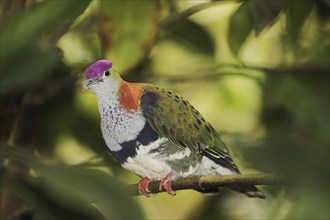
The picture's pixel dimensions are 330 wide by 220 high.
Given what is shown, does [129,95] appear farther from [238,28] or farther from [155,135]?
[238,28]

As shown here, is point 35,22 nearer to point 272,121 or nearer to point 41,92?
point 41,92

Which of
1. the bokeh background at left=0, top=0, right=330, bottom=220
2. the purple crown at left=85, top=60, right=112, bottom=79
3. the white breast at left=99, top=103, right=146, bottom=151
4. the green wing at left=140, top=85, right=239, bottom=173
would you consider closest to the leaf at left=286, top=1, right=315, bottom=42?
the bokeh background at left=0, top=0, right=330, bottom=220

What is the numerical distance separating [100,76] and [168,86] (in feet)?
2.74

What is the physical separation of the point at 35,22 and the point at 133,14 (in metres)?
0.21

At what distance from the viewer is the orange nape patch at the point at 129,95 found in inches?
38.1

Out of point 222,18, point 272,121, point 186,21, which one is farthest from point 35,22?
point 222,18

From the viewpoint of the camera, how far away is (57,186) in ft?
3.19

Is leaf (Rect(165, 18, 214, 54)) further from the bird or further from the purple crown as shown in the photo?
the purple crown

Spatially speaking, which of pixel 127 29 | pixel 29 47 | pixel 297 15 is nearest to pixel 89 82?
pixel 29 47

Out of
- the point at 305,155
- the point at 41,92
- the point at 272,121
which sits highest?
the point at 305,155

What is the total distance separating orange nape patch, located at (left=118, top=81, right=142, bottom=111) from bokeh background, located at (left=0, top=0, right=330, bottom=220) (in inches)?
3.3

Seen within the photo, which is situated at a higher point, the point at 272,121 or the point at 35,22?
the point at 35,22

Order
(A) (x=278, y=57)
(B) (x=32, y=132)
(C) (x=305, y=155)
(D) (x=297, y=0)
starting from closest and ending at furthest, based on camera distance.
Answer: (C) (x=305, y=155) → (D) (x=297, y=0) → (B) (x=32, y=132) → (A) (x=278, y=57)

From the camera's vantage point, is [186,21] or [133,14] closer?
[133,14]
